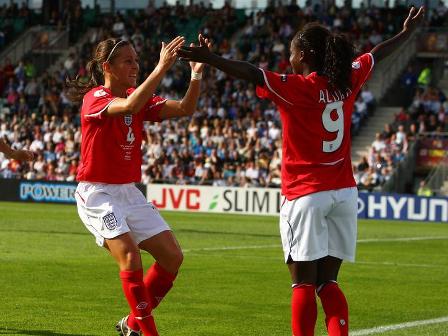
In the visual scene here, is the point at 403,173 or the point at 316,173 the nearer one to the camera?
the point at 316,173

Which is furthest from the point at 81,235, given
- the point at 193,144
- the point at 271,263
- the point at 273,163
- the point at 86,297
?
the point at 193,144

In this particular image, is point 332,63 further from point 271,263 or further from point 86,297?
point 271,263

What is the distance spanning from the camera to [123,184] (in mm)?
8906

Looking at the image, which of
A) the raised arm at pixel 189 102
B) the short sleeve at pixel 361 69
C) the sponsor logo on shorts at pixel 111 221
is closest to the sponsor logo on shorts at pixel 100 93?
the raised arm at pixel 189 102

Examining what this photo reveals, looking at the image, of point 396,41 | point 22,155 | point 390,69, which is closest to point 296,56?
point 396,41

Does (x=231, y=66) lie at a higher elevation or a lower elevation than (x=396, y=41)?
lower

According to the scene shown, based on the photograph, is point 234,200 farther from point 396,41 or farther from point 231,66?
point 231,66

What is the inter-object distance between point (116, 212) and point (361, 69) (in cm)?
218

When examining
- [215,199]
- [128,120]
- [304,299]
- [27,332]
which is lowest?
[215,199]

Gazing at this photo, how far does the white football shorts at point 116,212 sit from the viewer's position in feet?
28.7

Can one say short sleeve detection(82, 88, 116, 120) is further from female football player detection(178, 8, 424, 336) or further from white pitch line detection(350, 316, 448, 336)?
white pitch line detection(350, 316, 448, 336)

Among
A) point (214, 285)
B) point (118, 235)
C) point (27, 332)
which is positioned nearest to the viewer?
point (118, 235)

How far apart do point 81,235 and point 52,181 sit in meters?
15.4

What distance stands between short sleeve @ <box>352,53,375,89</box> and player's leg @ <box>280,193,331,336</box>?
2.84 ft
